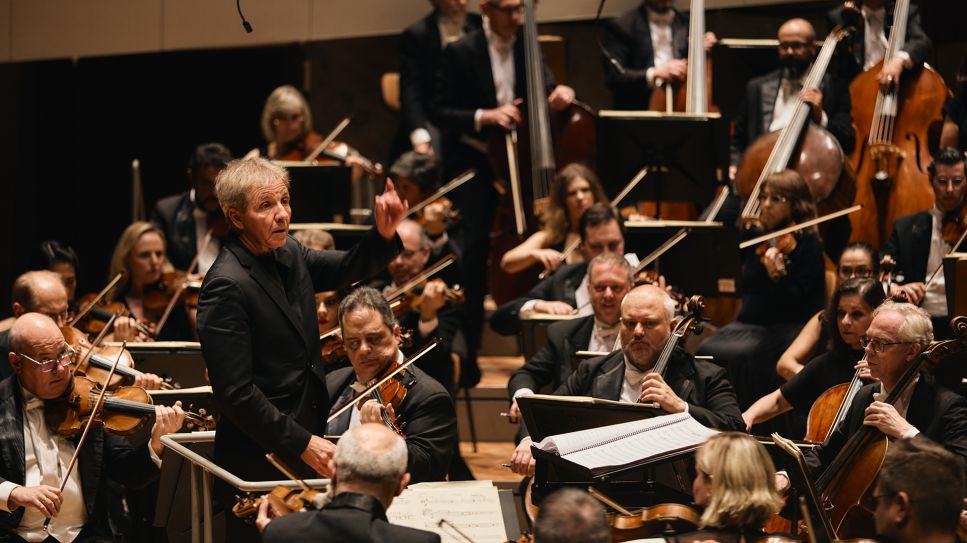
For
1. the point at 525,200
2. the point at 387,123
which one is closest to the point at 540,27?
the point at 387,123

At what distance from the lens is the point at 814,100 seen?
5.20 metres

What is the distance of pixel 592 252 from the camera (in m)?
4.67

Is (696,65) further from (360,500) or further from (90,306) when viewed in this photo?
(360,500)

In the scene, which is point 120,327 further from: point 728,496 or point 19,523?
point 728,496

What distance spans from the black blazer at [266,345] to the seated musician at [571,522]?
26.7 inches

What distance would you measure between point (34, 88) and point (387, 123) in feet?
6.41

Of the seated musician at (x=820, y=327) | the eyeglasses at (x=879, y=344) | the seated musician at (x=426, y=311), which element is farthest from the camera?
the seated musician at (x=426, y=311)

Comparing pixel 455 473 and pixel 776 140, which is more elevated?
pixel 776 140

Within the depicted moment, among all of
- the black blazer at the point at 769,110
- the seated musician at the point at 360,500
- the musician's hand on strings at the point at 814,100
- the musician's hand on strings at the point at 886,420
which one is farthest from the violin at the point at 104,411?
the black blazer at the point at 769,110

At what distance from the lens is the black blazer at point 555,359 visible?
13.8ft

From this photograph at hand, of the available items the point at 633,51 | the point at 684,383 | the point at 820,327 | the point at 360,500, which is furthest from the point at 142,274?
the point at 360,500

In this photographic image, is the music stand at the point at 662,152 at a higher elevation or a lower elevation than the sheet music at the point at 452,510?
higher

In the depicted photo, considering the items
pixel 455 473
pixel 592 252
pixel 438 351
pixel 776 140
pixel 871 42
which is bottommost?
pixel 455 473

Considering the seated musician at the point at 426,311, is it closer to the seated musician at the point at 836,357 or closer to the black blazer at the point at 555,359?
the black blazer at the point at 555,359
